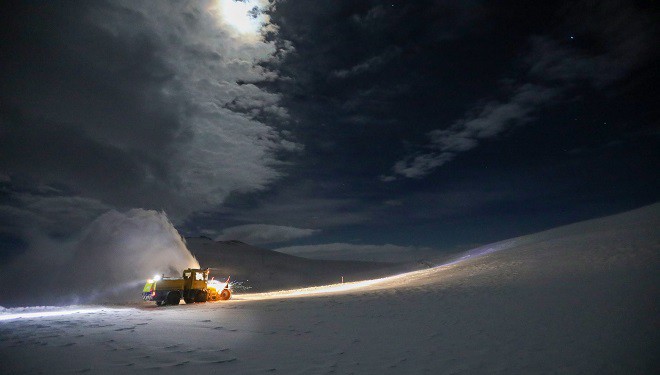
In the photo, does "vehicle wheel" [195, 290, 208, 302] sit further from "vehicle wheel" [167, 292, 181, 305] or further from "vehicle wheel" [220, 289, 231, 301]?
"vehicle wheel" [220, 289, 231, 301]

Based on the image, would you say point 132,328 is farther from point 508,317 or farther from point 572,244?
point 572,244

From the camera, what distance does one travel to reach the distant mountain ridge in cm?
5162

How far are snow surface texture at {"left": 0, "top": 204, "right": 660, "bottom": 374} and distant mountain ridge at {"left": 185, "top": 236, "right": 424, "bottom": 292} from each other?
33.9m

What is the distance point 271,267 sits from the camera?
214ft

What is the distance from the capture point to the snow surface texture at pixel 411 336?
5.81m

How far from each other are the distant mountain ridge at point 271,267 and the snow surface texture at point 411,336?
3393cm

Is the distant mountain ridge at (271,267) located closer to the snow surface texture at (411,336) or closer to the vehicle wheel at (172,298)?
the vehicle wheel at (172,298)

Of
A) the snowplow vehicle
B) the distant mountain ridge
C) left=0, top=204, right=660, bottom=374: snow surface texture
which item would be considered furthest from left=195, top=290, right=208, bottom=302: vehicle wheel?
the distant mountain ridge

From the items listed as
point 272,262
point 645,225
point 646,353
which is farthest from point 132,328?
point 272,262

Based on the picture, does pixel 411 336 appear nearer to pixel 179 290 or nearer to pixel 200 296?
pixel 200 296

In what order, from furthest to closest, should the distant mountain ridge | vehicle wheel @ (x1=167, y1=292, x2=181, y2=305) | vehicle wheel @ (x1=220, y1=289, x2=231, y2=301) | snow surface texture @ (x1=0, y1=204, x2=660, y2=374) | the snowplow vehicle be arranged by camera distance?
the distant mountain ridge, vehicle wheel @ (x1=220, y1=289, x2=231, y2=301), the snowplow vehicle, vehicle wheel @ (x1=167, y1=292, x2=181, y2=305), snow surface texture @ (x1=0, y1=204, x2=660, y2=374)

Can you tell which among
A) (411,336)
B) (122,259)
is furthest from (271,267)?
(411,336)

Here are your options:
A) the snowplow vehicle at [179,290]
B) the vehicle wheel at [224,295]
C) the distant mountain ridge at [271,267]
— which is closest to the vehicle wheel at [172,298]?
the snowplow vehicle at [179,290]

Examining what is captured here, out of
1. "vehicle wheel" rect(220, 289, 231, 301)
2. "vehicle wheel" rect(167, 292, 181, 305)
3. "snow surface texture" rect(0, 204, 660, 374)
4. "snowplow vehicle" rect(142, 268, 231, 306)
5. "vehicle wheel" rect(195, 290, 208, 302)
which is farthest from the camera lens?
"vehicle wheel" rect(220, 289, 231, 301)
